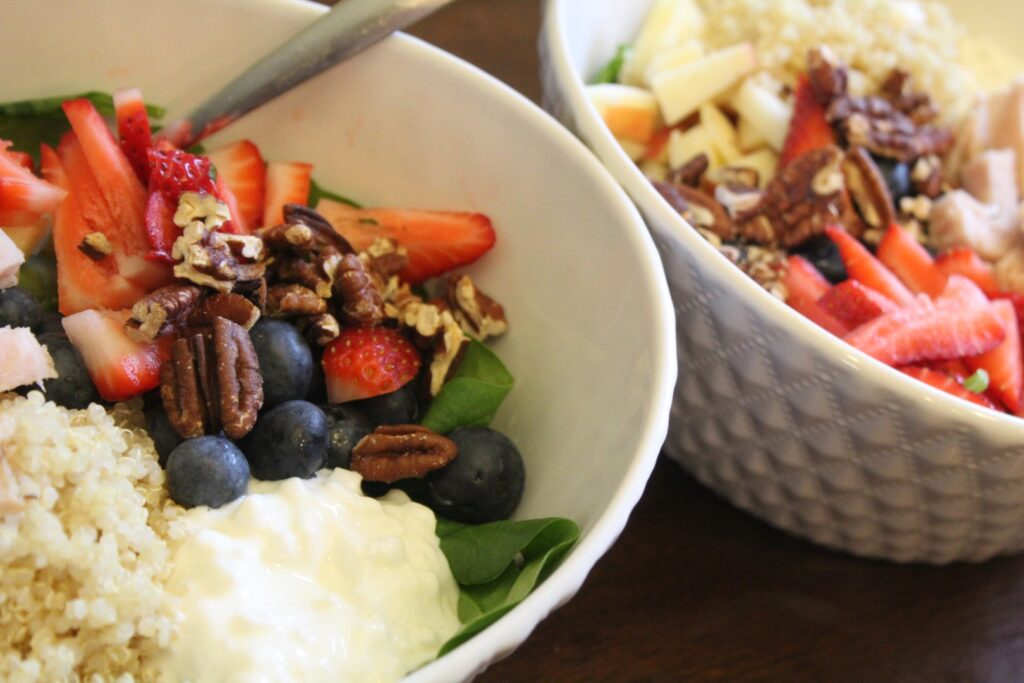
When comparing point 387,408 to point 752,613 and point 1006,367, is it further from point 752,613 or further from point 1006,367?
point 1006,367

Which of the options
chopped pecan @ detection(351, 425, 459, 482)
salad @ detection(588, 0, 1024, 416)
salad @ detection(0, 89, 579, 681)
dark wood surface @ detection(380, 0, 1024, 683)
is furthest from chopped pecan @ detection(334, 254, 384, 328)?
salad @ detection(588, 0, 1024, 416)

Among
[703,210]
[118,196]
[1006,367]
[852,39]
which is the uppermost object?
[118,196]

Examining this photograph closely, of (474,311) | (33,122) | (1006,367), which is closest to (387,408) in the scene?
(474,311)

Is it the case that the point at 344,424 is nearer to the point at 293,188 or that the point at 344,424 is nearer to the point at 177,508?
the point at 177,508

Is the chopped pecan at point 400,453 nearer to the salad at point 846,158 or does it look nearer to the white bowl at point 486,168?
the white bowl at point 486,168

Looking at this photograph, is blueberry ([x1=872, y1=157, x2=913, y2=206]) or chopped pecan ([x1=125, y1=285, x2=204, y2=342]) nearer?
chopped pecan ([x1=125, y1=285, x2=204, y2=342])

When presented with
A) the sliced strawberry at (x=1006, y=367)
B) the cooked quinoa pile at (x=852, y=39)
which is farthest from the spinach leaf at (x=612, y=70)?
the sliced strawberry at (x=1006, y=367)

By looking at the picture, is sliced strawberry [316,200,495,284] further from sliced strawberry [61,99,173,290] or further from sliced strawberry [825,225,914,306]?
sliced strawberry [825,225,914,306]
